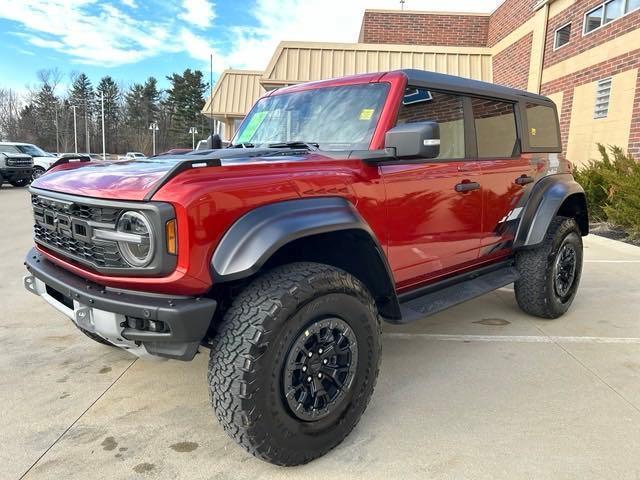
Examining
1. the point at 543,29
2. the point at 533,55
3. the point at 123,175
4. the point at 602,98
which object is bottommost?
the point at 123,175

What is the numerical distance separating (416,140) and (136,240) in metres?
1.39

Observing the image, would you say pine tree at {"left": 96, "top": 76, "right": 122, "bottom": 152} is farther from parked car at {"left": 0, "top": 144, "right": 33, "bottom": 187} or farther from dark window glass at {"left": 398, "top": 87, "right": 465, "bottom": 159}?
dark window glass at {"left": 398, "top": 87, "right": 465, "bottom": 159}

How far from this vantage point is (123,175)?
209cm

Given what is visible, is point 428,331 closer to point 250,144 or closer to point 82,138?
point 250,144

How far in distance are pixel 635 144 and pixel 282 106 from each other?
7.74 m

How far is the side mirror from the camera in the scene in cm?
233

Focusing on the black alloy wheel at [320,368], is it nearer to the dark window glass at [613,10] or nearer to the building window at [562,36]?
the dark window glass at [613,10]

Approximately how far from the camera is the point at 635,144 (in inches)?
328

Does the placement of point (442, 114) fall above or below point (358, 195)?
above

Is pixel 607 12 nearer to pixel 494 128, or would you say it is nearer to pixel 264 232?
pixel 494 128

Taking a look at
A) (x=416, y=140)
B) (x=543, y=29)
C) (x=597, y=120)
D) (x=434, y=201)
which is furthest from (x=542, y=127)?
(x=543, y=29)

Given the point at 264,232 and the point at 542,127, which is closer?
the point at 264,232

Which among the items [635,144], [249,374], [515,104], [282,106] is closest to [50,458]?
[249,374]

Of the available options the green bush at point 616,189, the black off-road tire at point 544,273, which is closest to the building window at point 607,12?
the green bush at point 616,189
